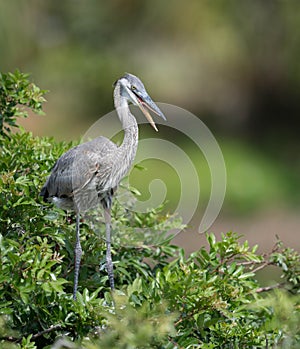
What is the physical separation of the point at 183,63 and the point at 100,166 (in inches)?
421

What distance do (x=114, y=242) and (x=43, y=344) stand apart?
0.69 metres

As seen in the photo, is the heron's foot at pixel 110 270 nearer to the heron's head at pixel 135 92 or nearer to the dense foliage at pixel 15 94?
the heron's head at pixel 135 92

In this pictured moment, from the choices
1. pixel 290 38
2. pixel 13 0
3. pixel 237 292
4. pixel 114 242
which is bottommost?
pixel 237 292

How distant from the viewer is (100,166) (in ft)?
12.2

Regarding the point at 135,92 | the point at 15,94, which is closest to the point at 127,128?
the point at 135,92

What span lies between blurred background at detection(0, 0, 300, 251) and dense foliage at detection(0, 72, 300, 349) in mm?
8807

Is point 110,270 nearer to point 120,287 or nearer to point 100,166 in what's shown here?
point 120,287

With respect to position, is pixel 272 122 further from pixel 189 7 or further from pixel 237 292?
pixel 237 292

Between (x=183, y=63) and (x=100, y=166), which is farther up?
(x=183, y=63)

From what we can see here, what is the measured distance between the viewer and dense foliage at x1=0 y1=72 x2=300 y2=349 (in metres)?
2.71

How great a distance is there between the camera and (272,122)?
1441 cm

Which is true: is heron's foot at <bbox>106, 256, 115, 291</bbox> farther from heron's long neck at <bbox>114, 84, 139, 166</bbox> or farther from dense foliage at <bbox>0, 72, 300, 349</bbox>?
heron's long neck at <bbox>114, 84, 139, 166</bbox>

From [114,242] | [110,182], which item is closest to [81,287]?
[114,242]

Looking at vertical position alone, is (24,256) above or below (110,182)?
below
